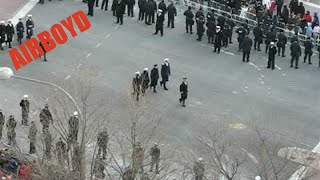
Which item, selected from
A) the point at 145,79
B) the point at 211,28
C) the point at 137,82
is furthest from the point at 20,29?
the point at 211,28

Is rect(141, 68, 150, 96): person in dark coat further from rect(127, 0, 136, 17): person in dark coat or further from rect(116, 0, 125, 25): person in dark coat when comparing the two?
rect(127, 0, 136, 17): person in dark coat

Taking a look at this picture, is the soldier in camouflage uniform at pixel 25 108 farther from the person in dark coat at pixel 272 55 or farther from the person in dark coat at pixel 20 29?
the person in dark coat at pixel 272 55

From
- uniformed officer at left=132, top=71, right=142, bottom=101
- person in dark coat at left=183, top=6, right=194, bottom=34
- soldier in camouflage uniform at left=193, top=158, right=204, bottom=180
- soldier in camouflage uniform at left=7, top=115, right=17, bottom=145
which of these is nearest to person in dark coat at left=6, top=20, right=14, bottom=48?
uniformed officer at left=132, top=71, right=142, bottom=101

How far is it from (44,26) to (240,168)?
681 inches

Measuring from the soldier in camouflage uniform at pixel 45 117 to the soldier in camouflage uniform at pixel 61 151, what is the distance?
2479 mm

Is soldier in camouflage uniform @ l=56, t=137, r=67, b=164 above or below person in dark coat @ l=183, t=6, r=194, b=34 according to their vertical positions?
below

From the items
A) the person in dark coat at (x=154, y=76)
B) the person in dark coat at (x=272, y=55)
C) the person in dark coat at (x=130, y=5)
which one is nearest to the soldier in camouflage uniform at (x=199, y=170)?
the person in dark coat at (x=154, y=76)

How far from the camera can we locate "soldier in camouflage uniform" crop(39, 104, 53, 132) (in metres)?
35.8

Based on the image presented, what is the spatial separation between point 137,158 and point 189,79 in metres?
15.4

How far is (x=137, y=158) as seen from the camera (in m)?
31.4

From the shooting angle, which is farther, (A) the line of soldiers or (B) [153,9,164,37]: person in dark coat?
(B) [153,9,164,37]: person in dark coat

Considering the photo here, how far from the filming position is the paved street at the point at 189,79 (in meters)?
42.2

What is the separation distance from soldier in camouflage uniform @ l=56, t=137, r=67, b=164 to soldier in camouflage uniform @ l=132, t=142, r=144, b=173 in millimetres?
2396

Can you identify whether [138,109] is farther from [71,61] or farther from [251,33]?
[251,33]
